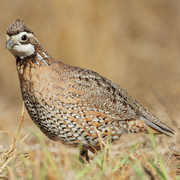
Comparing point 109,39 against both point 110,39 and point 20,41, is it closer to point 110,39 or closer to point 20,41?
point 110,39

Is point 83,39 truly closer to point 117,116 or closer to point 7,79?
point 7,79

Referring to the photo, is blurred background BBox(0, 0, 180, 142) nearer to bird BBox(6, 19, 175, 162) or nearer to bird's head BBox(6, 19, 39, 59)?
bird BBox(6, 19, 175, 162)

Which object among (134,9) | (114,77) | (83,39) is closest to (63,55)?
(83,39)

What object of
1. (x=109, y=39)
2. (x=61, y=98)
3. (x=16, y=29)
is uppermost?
(x=109, y=39)

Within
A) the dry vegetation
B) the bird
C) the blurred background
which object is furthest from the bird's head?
the blurred background

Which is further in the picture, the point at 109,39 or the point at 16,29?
the point at 109,39

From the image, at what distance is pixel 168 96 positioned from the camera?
8.45 meters

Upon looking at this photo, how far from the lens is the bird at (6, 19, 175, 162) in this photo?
385 cm

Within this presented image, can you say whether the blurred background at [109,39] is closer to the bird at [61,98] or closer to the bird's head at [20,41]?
the bird at [61,98]

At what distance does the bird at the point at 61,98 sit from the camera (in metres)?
3.85

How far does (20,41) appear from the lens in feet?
12.7

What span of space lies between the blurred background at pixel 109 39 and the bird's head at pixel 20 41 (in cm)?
479

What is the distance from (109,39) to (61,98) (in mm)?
5999

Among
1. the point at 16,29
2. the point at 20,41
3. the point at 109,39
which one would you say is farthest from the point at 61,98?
the point at 109,39
